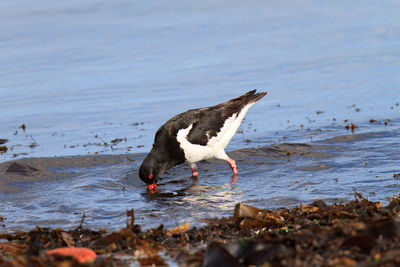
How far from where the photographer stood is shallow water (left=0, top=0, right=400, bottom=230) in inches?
315

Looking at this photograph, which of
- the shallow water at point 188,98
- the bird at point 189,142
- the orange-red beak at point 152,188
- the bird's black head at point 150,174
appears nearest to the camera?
the shallow water at point 188,98

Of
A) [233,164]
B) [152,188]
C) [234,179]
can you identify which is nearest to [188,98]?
[233,164]

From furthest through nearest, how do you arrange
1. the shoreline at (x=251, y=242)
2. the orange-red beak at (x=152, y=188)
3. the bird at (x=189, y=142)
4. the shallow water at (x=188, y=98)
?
the bird at (x=189, y=142) → the orange-red beak at (x=152, y=188) → the shallow water at (x=188, y=98) → the shoreline at (x=251, y=242)

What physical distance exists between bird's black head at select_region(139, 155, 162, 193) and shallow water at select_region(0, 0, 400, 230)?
0.20 meters

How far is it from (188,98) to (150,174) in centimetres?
476

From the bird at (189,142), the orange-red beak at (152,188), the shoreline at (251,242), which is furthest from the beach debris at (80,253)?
the bird at (189,142)

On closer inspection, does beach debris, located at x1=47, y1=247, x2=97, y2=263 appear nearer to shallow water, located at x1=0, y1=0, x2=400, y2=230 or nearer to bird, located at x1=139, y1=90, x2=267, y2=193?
shallow water, located at x1=0, y1=0, x2=400, y2=230

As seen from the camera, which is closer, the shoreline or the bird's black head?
the shoreline

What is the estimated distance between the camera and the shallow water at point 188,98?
8.00 meters

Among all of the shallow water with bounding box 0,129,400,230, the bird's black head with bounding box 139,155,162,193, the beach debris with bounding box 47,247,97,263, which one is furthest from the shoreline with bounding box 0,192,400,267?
the bird's black head with bounding box 139,155,162,193

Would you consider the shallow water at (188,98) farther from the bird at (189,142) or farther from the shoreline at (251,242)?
the shoreline at (251,242)

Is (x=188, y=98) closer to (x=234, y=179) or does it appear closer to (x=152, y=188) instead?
(x=234, y=179)

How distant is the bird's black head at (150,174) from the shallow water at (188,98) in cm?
20

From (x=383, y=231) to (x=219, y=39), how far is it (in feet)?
44.6
